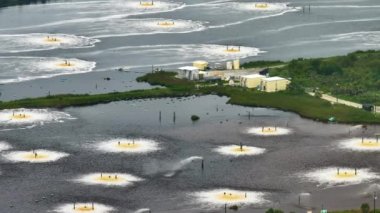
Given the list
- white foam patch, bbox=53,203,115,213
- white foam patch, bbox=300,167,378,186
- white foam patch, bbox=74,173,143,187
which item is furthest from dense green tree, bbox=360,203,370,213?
white foam patch, bbox=74,173,143,187

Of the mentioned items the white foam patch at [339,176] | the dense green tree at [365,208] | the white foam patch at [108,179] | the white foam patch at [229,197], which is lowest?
the white foam patch at [339,176]

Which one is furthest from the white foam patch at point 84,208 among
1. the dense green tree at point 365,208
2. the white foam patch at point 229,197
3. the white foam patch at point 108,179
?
the dense green tree at point 365,208

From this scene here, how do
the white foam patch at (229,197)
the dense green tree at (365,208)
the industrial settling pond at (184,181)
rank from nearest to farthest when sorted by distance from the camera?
1. the dense green tree at (365,208)
2. the industrial settling pond at (184,181)
3. the white foam patch at (229,197)

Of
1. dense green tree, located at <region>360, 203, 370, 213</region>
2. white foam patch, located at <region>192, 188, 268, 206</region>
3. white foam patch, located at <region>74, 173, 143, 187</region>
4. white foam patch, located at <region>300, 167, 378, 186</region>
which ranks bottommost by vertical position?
white foam patch, located at <region>300, 167, 378, 186</region>

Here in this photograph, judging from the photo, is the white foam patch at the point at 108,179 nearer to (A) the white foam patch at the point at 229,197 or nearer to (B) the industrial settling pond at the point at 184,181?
(B) the industrial settling pond at the point at 184,181

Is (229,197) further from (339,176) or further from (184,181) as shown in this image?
(339,176)

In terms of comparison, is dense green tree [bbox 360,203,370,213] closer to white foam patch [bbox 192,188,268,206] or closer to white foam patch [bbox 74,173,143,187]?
white foam patch [bbox 192,188,268,206]

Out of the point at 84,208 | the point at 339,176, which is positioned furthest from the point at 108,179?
the point at 339,176

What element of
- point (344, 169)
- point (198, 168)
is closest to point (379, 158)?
point (344, 169)
